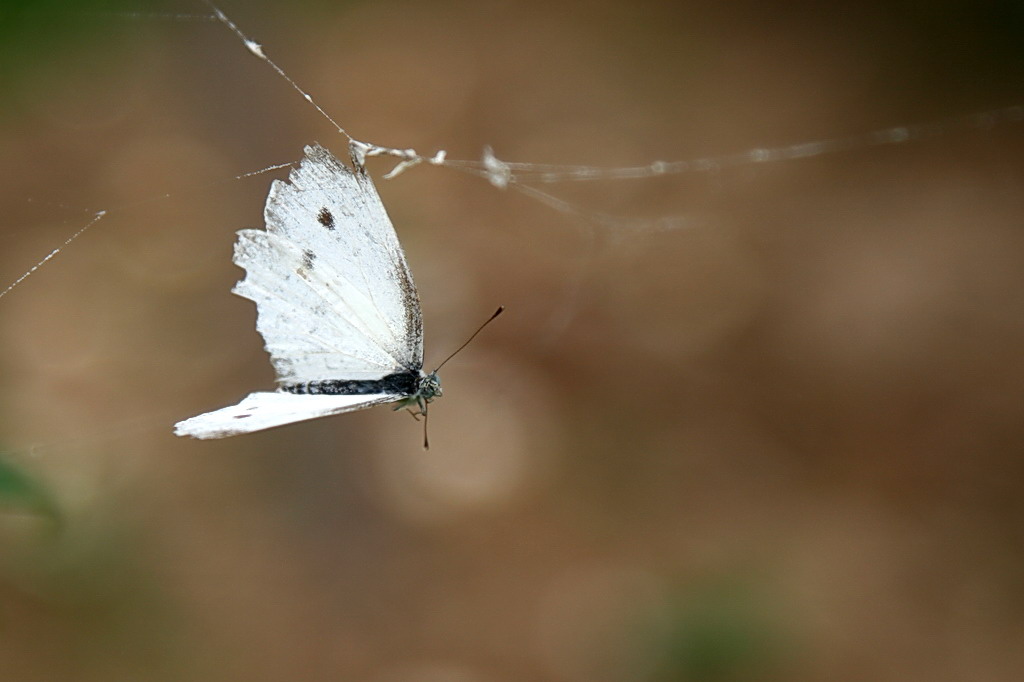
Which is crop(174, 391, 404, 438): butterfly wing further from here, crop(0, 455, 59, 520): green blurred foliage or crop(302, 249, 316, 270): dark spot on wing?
crop(0, 455, 59, 520): green blurred foliage

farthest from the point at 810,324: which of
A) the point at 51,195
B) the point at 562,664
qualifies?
the point at 51,195

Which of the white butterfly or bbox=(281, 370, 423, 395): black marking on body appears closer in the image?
the white butterfly

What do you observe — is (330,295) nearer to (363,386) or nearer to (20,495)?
(363,386)

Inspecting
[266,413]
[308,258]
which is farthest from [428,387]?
[266,413]

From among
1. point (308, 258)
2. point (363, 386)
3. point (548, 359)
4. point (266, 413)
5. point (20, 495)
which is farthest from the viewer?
point (548, 359)

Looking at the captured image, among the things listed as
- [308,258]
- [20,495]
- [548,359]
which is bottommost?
[20,495]

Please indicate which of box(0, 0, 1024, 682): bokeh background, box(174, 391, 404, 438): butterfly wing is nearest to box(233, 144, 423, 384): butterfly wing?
box(174, 391, 404, 438): butterfly wing
